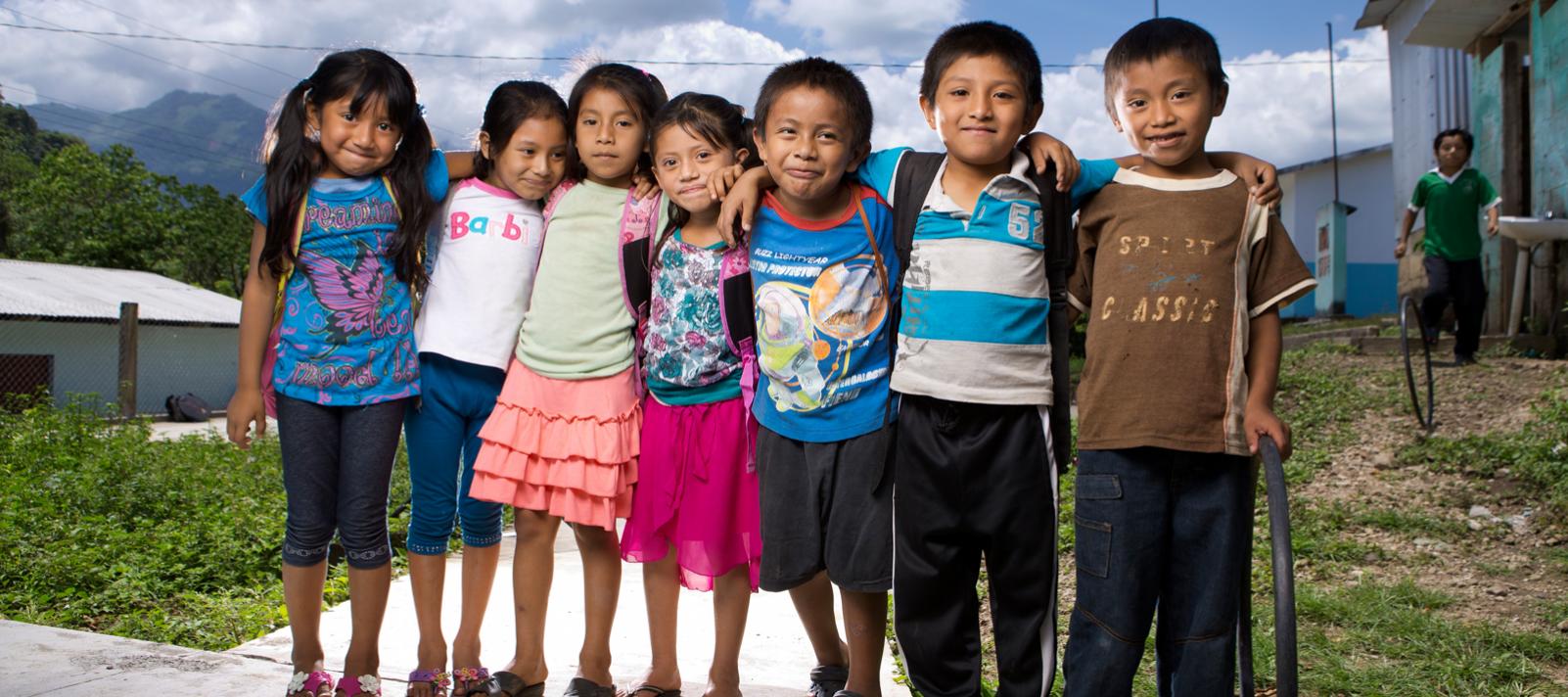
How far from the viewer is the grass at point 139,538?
4730 millimetres

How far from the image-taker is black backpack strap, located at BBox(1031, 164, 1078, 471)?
7.86ft

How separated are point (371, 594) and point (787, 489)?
45.5 inches

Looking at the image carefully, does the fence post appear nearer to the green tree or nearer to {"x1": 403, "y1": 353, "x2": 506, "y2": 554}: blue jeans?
{"x1": 403, "y1": 353, "x2": 506, "y2": 554}: blue jeans

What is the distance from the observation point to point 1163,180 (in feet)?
7.80

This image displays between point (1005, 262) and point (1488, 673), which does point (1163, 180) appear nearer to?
point (1005, 262)

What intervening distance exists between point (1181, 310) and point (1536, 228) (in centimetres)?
A: 770

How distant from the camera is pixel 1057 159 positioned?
7.80 ft

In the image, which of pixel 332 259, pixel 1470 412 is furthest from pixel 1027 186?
pixel 1470 412

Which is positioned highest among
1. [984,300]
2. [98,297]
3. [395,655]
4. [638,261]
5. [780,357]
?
[98,297]

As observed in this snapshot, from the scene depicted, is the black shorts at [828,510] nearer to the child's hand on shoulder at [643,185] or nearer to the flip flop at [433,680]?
the child's hand on shoulder at [643,185]

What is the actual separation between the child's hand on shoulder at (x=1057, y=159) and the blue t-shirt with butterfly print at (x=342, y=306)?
1611mm

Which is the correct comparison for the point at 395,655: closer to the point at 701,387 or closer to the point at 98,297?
the point at 701,387

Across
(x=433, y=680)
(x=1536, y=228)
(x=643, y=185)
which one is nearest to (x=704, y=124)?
(x=643, y=185)

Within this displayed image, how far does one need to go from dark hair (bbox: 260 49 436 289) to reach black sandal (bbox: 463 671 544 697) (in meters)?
1.06
